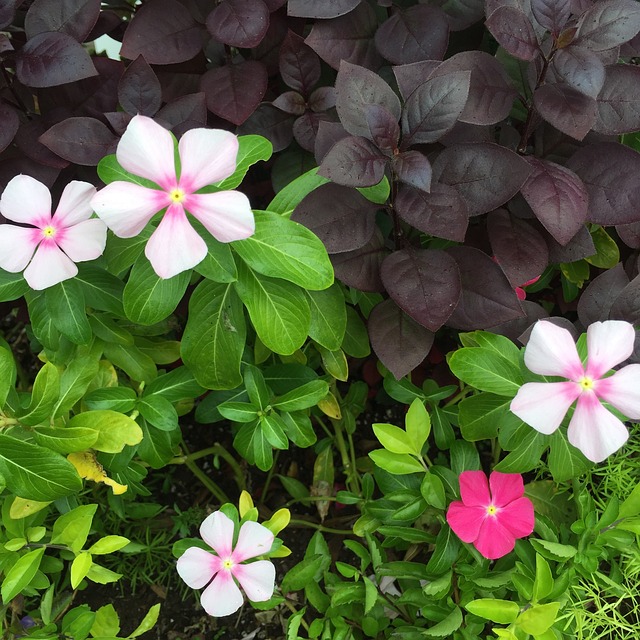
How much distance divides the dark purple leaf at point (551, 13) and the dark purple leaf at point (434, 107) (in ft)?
0.37

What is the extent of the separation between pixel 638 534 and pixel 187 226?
63 centimetres

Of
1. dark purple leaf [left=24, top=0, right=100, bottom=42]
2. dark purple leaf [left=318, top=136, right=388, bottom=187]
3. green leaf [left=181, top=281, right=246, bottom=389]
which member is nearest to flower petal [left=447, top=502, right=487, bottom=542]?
green leaf [left=181, top=281, right=246, bottom=389]

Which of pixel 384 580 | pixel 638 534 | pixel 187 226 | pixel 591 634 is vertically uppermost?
pixel 187 226

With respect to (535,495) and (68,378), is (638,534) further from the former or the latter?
(68,378)

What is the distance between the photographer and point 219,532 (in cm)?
80

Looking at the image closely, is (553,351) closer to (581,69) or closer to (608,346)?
(608,346)

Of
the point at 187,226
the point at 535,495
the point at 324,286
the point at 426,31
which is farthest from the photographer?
the point at 535,495

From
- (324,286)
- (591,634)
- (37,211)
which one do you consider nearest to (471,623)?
(591,634)

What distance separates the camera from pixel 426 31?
2.85 feet

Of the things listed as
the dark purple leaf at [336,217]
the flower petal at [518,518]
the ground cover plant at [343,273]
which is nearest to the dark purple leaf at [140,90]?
the ground cover plant at [343,273]

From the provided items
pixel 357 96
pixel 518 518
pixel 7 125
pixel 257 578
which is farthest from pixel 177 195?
pixel 518 518

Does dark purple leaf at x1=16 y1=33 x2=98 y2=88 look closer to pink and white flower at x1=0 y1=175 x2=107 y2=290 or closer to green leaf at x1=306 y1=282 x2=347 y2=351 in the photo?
pink and white flower at x1=0 y1=175 x2=107 y2=290

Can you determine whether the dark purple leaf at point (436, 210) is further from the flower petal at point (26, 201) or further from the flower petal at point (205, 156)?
the flower petal at point (26, 201)

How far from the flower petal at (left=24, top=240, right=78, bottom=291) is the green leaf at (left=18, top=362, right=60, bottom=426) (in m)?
0.12
